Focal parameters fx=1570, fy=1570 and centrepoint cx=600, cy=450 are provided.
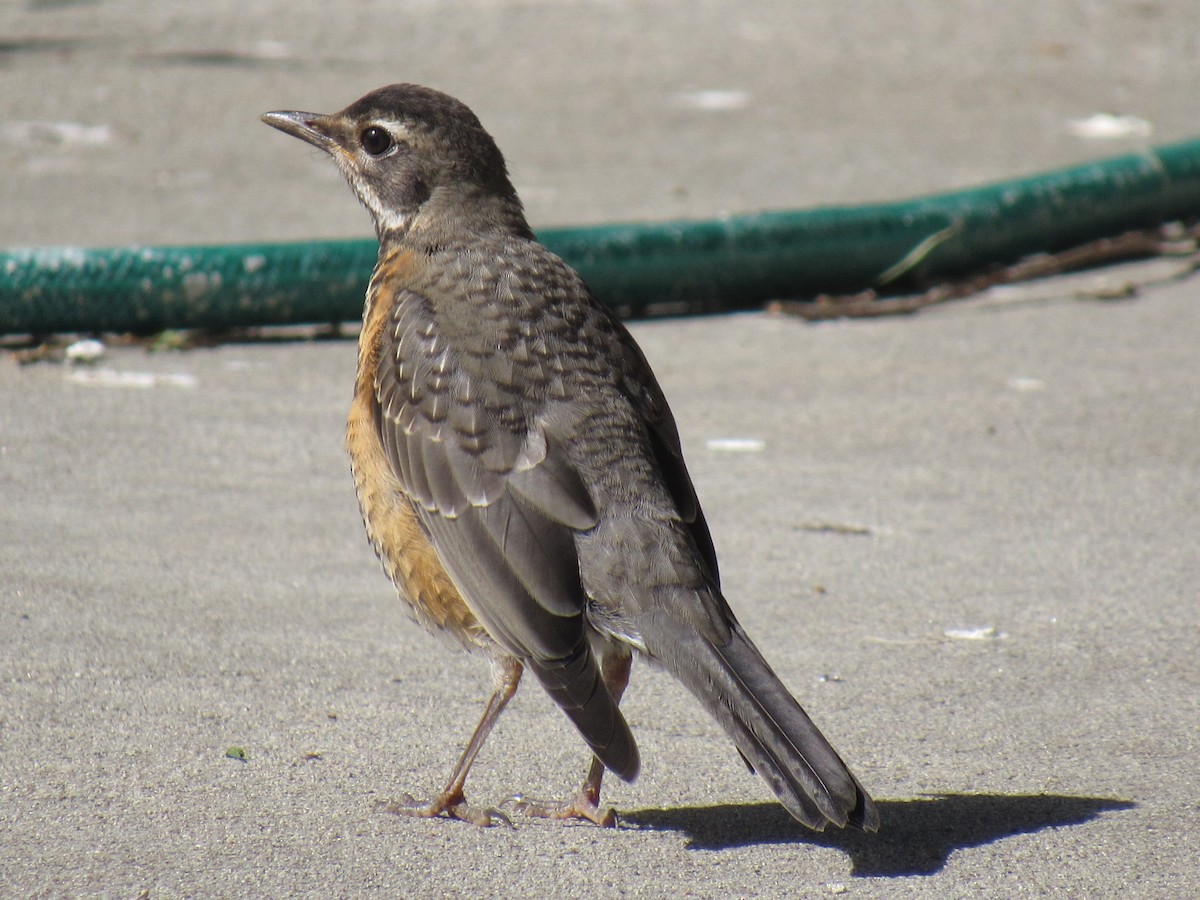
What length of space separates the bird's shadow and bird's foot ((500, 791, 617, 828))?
2.5 inches

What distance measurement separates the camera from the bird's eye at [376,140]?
4.61 meters

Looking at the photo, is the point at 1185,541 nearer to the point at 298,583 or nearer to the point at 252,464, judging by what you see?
the point at 298,583

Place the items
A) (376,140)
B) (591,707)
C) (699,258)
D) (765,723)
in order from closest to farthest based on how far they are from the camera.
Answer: (765,723) → (591,707) → (376,140) → (699,258)

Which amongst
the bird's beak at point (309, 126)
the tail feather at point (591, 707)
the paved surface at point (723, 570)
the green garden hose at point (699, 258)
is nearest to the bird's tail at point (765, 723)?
the tail feather at point (591, 707)

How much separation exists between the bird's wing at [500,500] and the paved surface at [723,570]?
0.42 m

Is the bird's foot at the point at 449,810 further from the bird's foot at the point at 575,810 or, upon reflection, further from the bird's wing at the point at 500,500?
the bird's wing at the point at 500,500

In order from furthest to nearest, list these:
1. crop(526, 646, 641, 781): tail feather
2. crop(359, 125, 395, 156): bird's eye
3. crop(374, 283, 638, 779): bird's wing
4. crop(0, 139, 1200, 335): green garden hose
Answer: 1. crop(0, 139, 1200, 335): green garden hose
2. crop(359, 125, 395, 156): bird's eye
3. crop(374, 283, 638, 779): bird's wing
4. crop(526, 646, 641, 781): tail feather

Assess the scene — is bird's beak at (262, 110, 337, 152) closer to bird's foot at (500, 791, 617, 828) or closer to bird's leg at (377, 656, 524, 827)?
bird's leg at (377, 656, 524, 827)

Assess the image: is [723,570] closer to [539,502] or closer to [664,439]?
[664,439]

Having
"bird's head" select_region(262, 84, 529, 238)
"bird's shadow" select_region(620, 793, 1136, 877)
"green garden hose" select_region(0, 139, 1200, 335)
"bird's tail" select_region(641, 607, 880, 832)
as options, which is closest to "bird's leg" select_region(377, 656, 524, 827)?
"bird's shadow" select_region(620, 793, 1136, 877)

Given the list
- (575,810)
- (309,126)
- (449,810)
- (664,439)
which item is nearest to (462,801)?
(449,810)

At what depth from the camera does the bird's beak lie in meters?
4.82

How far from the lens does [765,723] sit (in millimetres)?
3309

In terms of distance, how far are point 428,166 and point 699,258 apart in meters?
3.77
